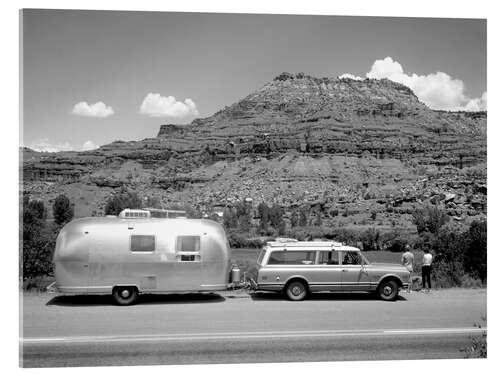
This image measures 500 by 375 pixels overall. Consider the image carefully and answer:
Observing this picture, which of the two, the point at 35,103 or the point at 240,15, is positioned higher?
the point at 240,15

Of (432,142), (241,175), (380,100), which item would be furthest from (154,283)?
(380,100)

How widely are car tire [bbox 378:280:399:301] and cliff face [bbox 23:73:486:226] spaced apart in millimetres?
63584

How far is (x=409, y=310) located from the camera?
12188 millimetres

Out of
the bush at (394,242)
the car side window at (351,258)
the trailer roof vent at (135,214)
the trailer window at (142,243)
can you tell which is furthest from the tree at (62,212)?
the car side window at (351,258)

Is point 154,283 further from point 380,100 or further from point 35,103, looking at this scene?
point 380,100

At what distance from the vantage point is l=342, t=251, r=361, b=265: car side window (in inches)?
517

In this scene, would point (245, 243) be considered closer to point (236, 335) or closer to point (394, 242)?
point (394, 242)

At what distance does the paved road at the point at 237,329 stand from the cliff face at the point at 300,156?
65.1m

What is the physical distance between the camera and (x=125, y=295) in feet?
39.5

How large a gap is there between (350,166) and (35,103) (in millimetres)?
118606

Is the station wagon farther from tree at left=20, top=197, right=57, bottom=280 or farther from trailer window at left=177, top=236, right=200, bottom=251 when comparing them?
tree at left=20, top=197, right=57, bottom=280

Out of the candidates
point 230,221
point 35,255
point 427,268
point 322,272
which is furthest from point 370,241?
point 35,255

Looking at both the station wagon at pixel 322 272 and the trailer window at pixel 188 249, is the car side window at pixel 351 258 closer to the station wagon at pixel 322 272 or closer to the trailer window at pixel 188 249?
the station wagon at pixel 322 272

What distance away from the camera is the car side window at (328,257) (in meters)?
13.1
